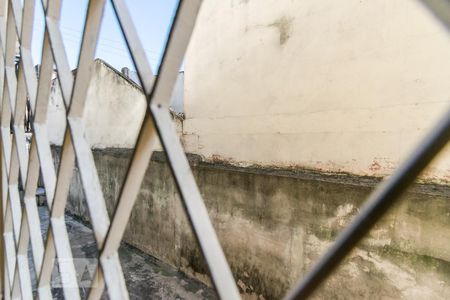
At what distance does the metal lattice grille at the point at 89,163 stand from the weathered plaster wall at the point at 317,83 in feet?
4.82

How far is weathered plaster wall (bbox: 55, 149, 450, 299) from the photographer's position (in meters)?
1.63

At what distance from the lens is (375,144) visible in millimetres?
1804

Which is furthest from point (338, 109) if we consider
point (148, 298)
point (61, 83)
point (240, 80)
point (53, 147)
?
point (53, 147)

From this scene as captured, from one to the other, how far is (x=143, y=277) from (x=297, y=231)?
1.75 m

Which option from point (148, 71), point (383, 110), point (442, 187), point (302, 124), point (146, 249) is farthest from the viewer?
point (146, 249)

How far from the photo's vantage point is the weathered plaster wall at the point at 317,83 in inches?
64.6

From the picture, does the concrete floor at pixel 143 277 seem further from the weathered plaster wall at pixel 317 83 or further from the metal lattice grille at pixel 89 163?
the metal lattice grille at pixel 89 163

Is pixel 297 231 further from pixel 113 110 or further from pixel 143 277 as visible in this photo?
pixel 113 110

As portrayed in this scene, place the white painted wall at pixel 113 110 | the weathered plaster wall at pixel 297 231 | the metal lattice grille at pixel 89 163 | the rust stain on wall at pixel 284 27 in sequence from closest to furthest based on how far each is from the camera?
1. the metal lattice grille at pixel 89 163
2. the weathered plaster wall at pixel 297 231
3. the rust stain on wall at pixel 284 27
4. the white painted wall at pixel 113 110

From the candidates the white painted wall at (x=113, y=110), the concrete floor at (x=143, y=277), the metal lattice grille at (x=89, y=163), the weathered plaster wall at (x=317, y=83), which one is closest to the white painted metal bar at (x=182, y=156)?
the metal lattice grille at (x=89, y=163)

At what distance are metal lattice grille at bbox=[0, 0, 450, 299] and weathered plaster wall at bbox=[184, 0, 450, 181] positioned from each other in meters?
1.47

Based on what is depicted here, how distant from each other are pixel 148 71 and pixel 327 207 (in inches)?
70.1

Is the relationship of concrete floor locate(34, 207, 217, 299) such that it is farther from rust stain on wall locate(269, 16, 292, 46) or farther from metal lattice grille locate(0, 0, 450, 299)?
rust stain on wall locate(269, 16, 292, 46)

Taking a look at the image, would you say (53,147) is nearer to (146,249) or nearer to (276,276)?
(146,249)
